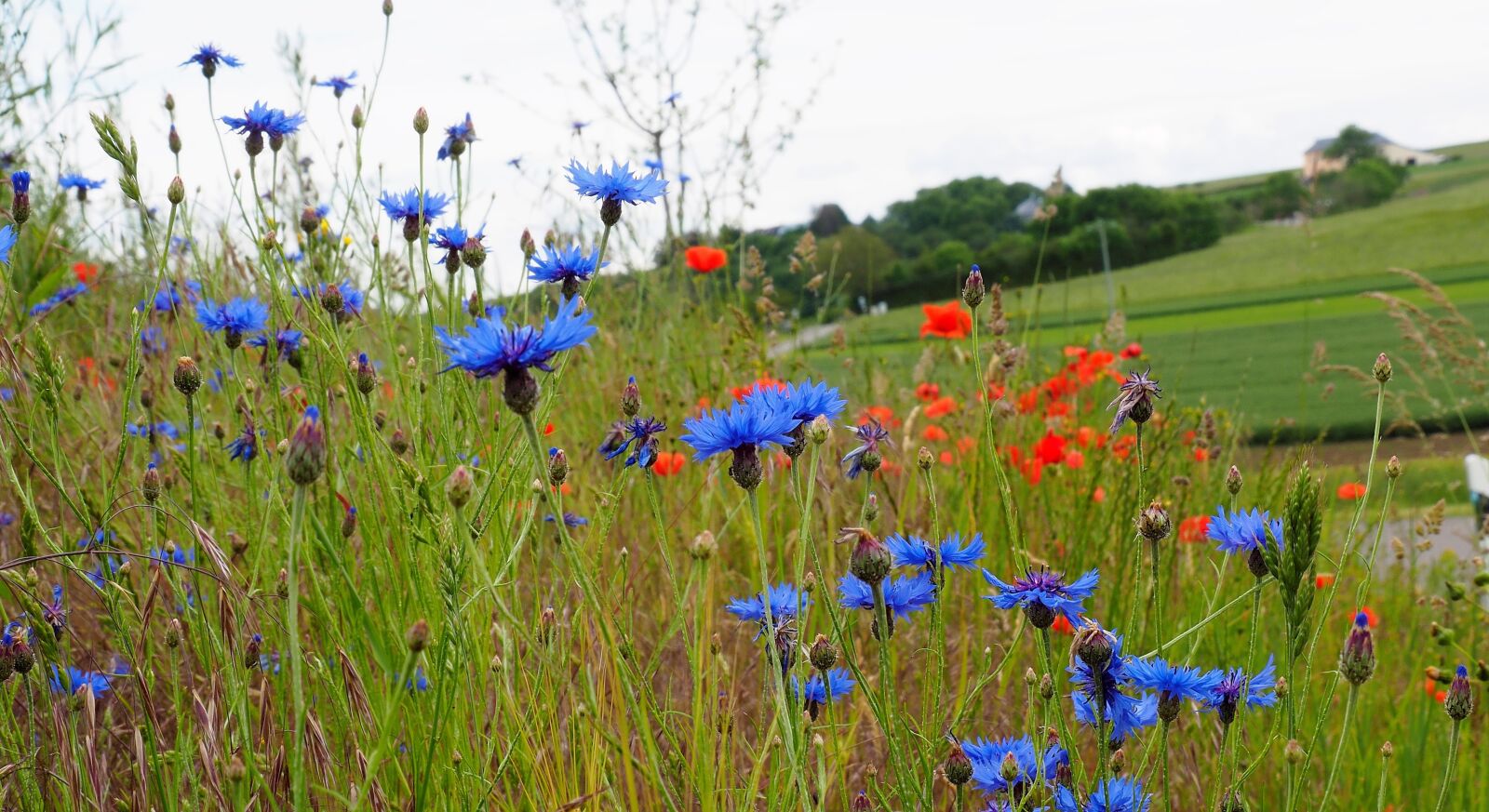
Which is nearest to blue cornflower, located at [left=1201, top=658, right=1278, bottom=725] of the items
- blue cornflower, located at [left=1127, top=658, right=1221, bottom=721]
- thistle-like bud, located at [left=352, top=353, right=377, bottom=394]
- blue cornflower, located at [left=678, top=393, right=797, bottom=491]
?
blue cornflower, located at [left=1127, top=658, right=1221, bottom=721]

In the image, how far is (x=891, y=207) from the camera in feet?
88.4

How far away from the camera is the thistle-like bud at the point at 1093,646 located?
0.96m

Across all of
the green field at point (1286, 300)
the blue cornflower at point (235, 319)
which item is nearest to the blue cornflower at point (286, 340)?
the blue cornflower at point (235, 319)

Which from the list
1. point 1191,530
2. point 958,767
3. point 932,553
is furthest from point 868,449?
point 1191,530

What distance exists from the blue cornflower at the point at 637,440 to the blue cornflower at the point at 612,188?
0.26 metres

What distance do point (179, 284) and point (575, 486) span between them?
1.02 m

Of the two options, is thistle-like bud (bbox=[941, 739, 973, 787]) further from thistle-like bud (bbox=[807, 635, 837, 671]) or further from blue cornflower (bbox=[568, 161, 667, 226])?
blue cornflower (bbox=[568, 161, 667, 226])

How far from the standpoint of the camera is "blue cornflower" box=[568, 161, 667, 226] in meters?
1.35

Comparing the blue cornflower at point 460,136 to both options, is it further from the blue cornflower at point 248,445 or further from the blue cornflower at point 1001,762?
the blue cornflower at point 1001,762

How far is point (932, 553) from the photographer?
3.83ft

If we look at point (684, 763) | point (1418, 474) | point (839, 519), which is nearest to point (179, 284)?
point (839, 519)

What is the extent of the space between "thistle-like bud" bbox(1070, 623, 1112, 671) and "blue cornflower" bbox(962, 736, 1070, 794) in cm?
23

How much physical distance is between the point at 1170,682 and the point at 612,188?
86 cm

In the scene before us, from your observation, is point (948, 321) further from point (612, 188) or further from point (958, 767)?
point (958, 767)
